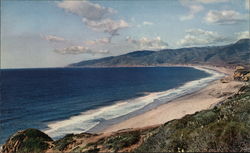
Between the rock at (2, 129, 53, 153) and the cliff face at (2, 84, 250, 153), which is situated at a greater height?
the cliff face at (2, 84, 250, 153)

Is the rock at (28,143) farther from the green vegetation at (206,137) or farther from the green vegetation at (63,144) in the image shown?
the green vegetation at (206,137)

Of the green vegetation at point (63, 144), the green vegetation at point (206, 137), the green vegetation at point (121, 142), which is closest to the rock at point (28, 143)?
the green vegetation at point (63, 144)

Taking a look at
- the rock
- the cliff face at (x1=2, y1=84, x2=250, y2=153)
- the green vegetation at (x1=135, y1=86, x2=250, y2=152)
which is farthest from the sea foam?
the green vegetation at (x1=135, y1=86, x2=250, y2=152)

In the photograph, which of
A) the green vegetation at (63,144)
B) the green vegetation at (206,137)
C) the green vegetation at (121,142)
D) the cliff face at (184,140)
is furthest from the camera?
the green vegetation at (63,144)

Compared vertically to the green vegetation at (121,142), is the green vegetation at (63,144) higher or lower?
lower

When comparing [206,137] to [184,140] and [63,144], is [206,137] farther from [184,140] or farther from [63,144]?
[63,144]

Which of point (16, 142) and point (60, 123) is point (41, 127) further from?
point (16, 142)

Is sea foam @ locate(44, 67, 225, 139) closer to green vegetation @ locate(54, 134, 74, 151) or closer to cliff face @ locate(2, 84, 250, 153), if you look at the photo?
green vegetation @ locate(54, 134, 74, 151)

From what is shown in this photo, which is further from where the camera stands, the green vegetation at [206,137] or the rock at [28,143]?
the rock at [28,143]

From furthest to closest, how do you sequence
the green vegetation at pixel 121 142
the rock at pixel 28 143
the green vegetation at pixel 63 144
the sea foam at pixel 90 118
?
→ the sea foam at pixel 90 118, the rock at pixel 28 143, the green vegetation at pixel 63 144, the green vegetation at pixel 121 142
